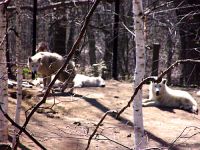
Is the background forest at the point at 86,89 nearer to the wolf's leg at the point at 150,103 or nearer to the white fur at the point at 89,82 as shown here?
the white fur at the point at 89,82

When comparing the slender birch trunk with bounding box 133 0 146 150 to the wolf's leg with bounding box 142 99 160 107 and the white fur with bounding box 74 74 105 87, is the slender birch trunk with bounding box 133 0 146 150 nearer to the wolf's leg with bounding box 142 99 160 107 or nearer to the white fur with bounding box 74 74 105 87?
the wolf's leg with bounding box 142 99 160 107

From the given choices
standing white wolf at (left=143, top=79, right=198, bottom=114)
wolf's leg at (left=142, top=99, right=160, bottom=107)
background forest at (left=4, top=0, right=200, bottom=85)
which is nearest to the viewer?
standing white wolf at (left=143, top=79, right=198, bottom=114)

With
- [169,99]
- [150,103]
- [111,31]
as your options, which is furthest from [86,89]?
[111,31]

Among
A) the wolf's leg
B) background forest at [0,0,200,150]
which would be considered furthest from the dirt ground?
the wolf's leg

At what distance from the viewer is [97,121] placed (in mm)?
7391

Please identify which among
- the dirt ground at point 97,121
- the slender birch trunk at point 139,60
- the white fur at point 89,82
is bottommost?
the dirt ground at point 97,121

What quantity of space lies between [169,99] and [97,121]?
2.38 m

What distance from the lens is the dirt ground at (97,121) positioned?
6215 mm

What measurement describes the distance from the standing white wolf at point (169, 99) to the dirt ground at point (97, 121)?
217 millimetres

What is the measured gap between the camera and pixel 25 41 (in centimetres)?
1208

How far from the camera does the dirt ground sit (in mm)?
6215

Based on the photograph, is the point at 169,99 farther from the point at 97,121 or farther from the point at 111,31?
the point at 111,31

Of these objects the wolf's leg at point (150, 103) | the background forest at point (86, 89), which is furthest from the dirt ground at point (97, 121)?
the wolf's leg at point (150, 103)

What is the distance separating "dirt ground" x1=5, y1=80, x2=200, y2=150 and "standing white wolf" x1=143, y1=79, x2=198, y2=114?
217 millimetres
